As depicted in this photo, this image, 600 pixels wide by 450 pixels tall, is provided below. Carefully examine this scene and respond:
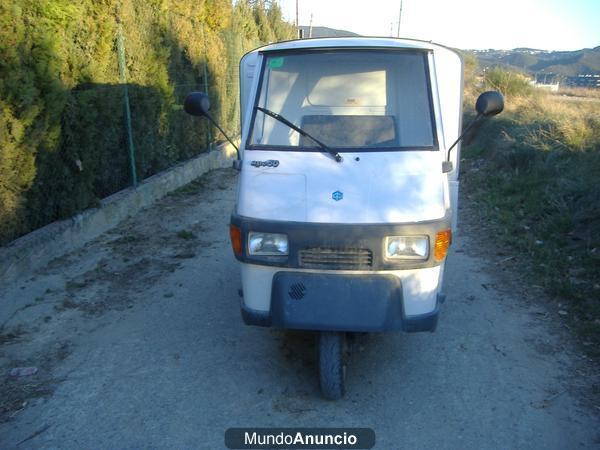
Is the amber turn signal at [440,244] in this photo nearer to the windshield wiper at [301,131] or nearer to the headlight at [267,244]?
the windshield wiper at [301,131]

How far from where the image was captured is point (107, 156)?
25.2 feet

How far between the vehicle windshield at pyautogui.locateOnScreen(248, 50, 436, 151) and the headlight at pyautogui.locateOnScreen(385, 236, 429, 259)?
746 millimetres

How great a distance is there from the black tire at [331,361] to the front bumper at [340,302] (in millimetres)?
213

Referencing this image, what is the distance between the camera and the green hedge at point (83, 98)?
5410 mm

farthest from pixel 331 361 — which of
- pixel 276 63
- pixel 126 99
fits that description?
pixel 126 99

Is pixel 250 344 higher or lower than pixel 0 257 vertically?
lower

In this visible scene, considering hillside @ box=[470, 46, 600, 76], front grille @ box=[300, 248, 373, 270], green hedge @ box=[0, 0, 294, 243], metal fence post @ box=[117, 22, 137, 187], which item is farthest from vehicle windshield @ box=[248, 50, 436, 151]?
hillside @ box=[470, 46, 600, 76]

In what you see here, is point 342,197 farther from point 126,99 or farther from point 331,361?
point 126,99

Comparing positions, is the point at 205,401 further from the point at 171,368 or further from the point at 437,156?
the point at 437,156

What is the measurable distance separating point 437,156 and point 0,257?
4.08 m

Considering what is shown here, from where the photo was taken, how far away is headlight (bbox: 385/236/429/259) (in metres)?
3.34

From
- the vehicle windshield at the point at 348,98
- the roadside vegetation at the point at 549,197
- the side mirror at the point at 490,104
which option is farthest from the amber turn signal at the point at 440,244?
the roadside vegetation at the point at 549,197

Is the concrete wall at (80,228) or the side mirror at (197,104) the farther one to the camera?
the concrete wall at (80,228)

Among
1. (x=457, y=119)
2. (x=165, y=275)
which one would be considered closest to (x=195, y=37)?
(x=165, y=275)
